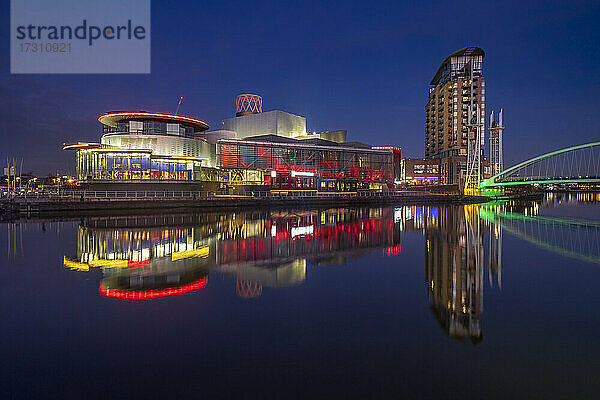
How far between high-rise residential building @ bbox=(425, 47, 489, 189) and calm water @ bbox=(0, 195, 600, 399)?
11137 cm

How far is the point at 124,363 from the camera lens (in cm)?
552

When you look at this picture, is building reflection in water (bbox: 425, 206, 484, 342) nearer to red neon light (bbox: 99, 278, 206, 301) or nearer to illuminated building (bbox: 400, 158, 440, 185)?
red neon light (bbox: 99, 278, 206, 301)

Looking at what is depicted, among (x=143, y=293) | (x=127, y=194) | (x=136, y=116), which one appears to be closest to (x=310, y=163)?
(x=136, y=116)

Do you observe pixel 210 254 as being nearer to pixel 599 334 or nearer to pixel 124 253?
pixel 124 253

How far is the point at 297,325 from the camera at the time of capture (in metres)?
7.21

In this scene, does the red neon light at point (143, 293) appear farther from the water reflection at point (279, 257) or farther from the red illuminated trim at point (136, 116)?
the red illuminated trim at point (136, 116)

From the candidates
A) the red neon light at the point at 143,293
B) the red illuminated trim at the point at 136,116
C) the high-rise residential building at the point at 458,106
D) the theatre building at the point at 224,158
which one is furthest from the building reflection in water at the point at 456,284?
the high-rise residential building at the point at 458,106

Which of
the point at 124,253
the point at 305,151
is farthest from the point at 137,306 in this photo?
the point at 305,151

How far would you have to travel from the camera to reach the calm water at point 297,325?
4984 millimetres

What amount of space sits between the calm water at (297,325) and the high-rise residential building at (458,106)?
4385 inches

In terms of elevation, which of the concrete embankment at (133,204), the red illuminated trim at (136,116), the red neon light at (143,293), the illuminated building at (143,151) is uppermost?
the red illuminated trim at (136,116)

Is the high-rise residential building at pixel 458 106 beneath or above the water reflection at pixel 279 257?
above

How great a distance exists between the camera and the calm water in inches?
196

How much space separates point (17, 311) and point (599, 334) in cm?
1259
